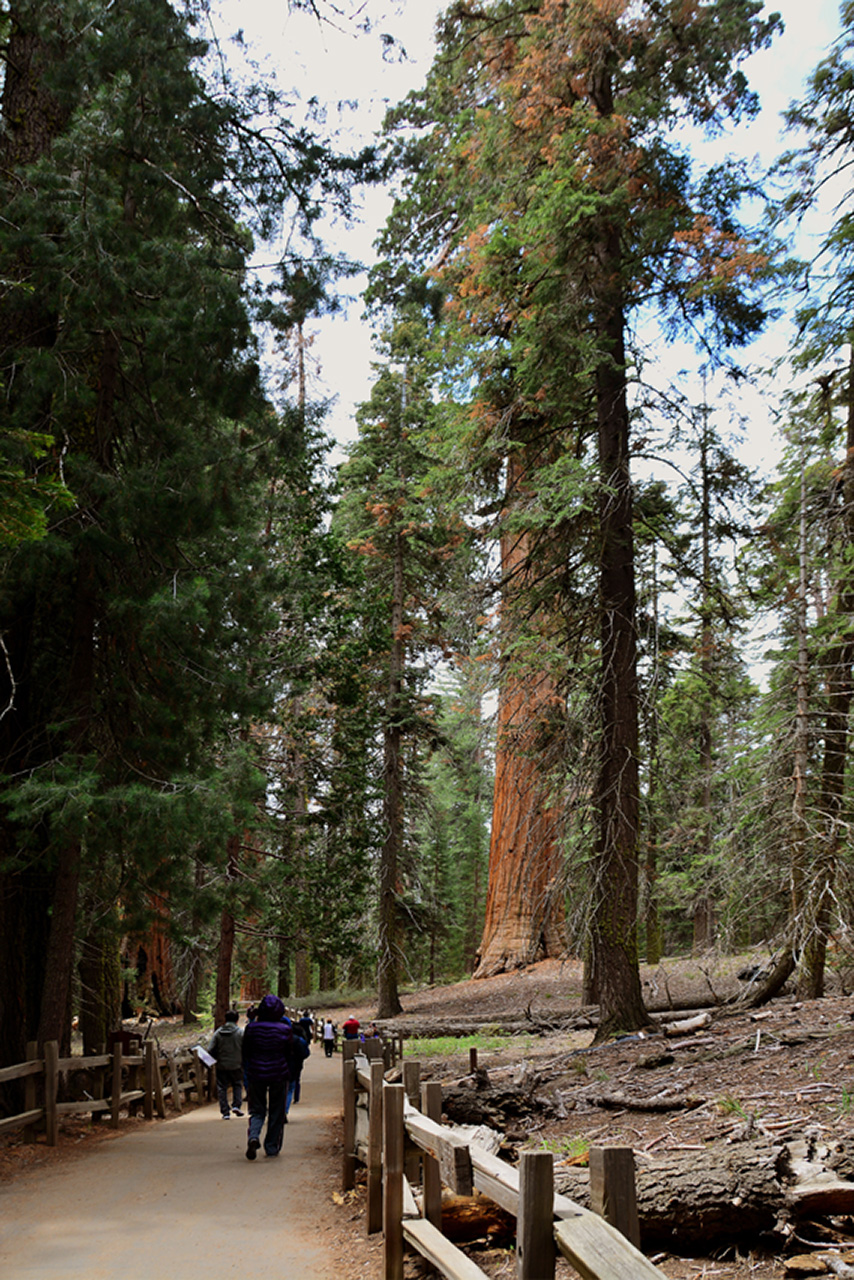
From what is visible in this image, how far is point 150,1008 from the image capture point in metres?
29.5

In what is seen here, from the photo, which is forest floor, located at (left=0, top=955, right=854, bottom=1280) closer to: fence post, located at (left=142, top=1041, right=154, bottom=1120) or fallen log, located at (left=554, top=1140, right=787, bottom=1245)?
fallen log, located at (left=554, top=1140, right=787, bottom=1245)

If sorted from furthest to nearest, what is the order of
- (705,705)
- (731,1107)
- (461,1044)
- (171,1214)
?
1. (705,705)
2. (461,1044)
3. (171,1214)
4. (731,1107)

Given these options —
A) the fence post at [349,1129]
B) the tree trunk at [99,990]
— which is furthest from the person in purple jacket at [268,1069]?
the tree trunk at [99,990]

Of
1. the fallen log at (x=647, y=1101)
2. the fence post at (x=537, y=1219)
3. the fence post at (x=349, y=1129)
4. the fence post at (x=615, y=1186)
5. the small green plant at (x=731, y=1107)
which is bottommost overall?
the fence post at (x=349, y=1129)

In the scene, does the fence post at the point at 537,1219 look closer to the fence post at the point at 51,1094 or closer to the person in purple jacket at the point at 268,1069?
the person in purple jacket at the point at 268,1069

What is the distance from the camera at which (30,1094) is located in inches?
388

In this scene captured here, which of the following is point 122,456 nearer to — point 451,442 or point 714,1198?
point 451,442

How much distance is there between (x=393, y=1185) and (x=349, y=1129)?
3021mm

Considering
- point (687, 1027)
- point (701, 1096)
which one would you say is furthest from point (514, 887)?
point (701, 1096)

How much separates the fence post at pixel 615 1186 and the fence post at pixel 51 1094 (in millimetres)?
8855

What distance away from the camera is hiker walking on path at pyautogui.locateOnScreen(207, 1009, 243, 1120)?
11.9 metres

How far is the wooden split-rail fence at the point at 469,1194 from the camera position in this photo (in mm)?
2729

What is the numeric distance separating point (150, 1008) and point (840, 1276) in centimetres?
2924

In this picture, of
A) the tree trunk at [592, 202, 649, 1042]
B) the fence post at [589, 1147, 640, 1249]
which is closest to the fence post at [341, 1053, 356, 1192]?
the tree trunk at [592, 202, 649, 1042]
